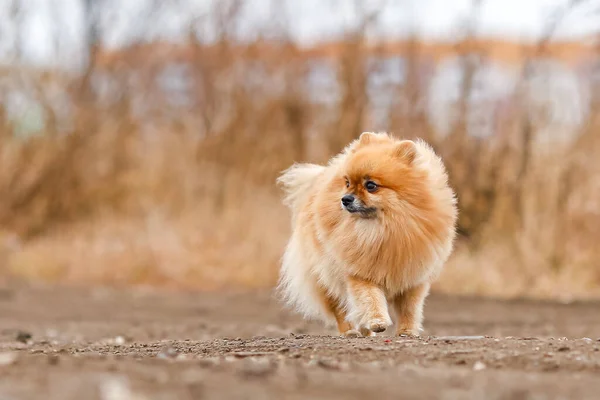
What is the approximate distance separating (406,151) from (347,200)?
55 cm

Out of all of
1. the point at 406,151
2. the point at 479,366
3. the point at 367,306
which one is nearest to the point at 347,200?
the point at 406,151

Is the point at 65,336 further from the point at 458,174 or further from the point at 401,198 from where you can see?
the point at 458,174

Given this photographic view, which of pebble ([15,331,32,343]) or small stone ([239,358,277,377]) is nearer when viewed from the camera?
small stone ([239,358,277,377])

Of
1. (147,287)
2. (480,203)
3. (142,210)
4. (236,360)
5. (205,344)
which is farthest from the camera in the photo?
(142,210)

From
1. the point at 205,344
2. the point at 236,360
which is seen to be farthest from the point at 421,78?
the point at 236,360

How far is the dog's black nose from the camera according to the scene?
19.3 feet

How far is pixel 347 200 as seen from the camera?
5.89m

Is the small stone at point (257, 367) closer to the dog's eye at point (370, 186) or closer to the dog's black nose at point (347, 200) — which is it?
the dog's black nose at point (347, 200)

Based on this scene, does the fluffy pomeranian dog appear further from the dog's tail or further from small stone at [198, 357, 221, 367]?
small stone at [198, 357, 221, 367]

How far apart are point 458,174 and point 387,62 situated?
6.78 feet

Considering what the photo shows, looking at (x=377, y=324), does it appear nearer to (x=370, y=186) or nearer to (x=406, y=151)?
(x=370, y=186)

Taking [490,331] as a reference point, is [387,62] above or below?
above

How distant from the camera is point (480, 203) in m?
12.6

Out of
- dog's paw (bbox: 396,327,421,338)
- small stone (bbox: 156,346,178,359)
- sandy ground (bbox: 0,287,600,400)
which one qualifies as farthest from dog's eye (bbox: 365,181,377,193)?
small stone (bbox: 156,346,178,359)
